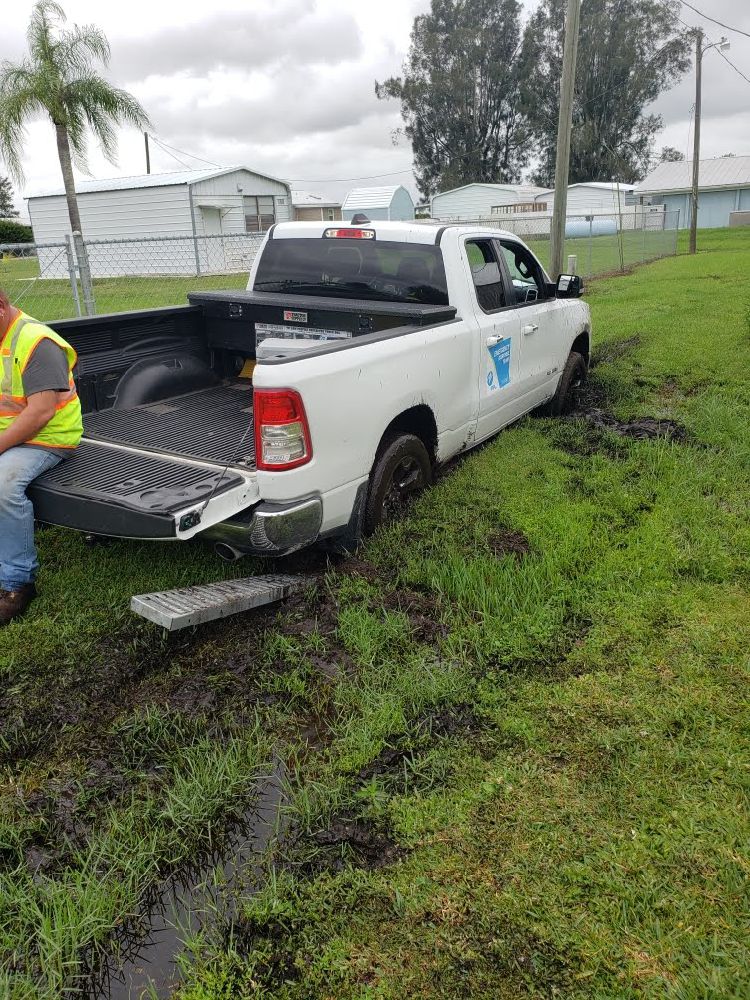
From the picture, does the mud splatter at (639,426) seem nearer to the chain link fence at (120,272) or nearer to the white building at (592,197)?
the chain link fence at (120,272)

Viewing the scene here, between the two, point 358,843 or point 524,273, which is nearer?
point 358,843

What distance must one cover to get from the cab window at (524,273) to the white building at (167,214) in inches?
711

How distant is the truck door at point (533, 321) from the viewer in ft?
19.2

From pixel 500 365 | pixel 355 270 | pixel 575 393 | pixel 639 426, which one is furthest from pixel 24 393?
pixel 575 393

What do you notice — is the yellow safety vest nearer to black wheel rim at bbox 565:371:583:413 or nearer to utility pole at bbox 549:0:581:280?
black wheel rim at bbox 565:371:583:413

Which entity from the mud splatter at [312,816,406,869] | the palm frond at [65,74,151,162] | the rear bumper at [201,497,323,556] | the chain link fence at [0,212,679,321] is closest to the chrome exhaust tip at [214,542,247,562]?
the rear bumper at [201,497,323,556]

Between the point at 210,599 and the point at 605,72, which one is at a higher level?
the point at 605,72

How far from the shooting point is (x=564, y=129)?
471 inches

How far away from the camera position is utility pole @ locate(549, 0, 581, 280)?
11594mm

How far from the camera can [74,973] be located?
6.88ft

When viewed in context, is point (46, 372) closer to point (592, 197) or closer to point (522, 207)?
point (522, 207)

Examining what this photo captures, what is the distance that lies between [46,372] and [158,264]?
23767 millimetres

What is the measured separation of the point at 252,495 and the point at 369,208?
38.3 metres

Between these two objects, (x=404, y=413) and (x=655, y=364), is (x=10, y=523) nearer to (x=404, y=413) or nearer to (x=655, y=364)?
(x=404, y=413)
